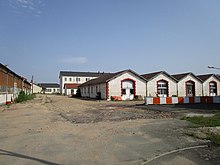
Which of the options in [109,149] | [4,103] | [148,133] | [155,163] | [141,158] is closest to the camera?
[155,163]

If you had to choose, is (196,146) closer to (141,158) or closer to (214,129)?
(141,158)

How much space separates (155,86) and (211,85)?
44.1ft

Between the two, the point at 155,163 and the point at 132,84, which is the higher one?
the point at 132,84

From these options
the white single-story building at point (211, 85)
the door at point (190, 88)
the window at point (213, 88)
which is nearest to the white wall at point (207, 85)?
the white single-story building at point (211, 85)

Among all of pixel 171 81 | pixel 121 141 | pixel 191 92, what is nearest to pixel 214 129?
pixel 121 141

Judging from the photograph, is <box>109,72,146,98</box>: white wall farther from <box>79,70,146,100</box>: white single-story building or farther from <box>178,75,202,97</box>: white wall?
<box>178,75,202,97</box>: white wall

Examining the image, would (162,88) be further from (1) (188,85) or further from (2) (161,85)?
(1) (188,85)

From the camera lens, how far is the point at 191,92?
43656mm

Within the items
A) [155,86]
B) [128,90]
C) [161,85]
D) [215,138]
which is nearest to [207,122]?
[215,138]

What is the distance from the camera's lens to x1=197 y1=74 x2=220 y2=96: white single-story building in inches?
1773

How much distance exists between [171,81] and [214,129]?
33.5 m

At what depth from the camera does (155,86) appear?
41094mm

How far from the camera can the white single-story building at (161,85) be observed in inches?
1608

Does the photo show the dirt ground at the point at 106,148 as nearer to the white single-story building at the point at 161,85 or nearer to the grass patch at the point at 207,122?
the grass patch at the point at 207,122
